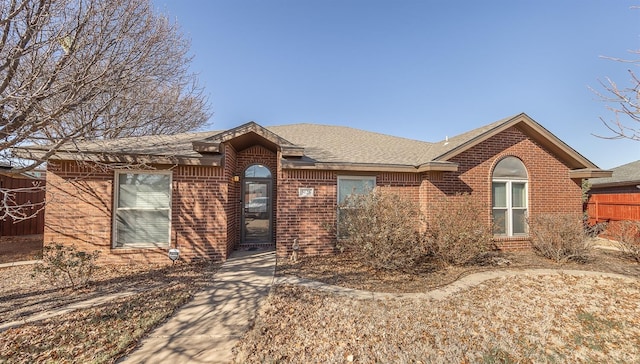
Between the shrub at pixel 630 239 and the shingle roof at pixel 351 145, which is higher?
the shingle roof at pixel 351 145

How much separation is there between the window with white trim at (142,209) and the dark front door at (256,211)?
7.73ft

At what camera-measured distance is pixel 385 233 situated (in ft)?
18.6

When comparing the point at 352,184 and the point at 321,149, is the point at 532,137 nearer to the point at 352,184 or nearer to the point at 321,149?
the point at 352,184

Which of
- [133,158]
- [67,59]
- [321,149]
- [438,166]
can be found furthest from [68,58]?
[438,166]

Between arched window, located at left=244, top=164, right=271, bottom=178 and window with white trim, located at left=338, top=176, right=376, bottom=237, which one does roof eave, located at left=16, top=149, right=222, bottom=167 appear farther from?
window with white trim, located at left=338, top=176, right=376, bottom=237

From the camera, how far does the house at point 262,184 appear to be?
630 centimetres

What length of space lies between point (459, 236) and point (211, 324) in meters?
5.63

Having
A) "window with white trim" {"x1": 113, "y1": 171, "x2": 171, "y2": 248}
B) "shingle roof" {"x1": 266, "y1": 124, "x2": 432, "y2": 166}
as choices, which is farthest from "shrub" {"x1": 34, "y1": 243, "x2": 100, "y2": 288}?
"shingle roof" {"x1": 266, "y1": 124, "x2": 432, "y2": 166}

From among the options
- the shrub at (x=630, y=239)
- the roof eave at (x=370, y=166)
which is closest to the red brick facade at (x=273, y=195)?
the roof eave at (x=370, y=166)

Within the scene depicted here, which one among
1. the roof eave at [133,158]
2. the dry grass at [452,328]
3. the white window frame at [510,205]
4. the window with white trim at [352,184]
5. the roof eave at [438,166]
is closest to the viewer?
the dry grass at [452,328]

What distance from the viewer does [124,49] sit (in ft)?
18.5

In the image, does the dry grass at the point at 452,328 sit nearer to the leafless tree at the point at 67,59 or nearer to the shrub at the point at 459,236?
the shrub at the point at 459,236

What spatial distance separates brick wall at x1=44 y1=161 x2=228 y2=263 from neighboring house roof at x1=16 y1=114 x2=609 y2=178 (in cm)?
45

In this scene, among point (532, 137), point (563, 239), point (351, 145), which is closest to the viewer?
point (563, 239)
